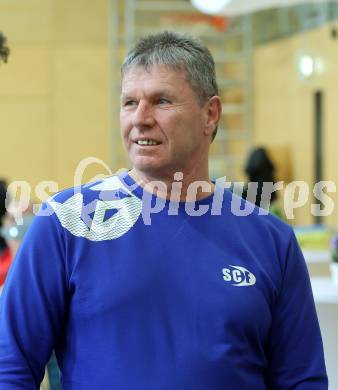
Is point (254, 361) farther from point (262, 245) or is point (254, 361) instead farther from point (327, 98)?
point (327, 98)

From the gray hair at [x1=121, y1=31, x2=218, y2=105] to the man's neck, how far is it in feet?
0.50

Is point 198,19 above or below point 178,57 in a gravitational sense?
above

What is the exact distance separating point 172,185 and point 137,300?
255 mm

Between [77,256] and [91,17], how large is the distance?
6.69 meters

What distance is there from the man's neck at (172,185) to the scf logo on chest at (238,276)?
166mm

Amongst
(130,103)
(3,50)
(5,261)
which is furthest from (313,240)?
(130,103)

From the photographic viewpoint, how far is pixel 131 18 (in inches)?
313

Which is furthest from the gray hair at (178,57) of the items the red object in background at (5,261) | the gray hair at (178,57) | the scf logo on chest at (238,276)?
the red object in background at (5,261)

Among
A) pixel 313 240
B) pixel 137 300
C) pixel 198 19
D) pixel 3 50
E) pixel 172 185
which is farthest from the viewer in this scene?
pixel 198 19

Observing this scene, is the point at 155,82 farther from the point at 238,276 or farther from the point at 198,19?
the point at 198,19

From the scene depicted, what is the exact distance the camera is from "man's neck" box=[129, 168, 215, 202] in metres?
1.70

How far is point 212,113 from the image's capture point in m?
1.76

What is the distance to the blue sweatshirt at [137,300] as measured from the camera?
155 cm

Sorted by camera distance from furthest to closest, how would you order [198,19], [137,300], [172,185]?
[198,19] → [172,185] → [137,300]
